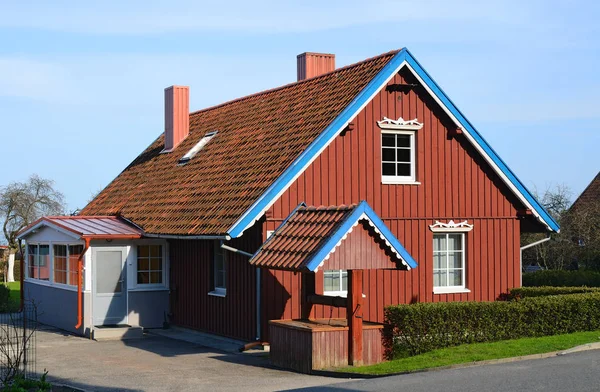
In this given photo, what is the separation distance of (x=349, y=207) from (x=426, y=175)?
5688mm

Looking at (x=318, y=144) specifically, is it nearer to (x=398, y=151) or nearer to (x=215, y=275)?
(x=398, y=151)

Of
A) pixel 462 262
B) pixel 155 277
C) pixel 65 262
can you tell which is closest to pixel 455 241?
pixel 462 262

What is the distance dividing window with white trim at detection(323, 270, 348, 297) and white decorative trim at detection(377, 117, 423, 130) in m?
3.61

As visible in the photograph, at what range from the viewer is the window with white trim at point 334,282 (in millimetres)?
21031

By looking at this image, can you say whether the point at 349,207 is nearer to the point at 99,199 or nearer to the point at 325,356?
the point at 325,356

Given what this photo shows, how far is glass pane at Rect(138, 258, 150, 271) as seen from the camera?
81.1 ft

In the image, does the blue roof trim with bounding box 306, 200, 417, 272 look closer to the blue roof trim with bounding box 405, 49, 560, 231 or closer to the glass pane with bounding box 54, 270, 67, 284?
the blue roof trim with bounding box 405, 49, 560, 231

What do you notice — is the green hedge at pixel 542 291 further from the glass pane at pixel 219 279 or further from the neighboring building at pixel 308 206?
the glass pane at pixel 219 279

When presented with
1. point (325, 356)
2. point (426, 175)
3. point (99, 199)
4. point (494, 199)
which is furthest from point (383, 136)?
point (99, 199)

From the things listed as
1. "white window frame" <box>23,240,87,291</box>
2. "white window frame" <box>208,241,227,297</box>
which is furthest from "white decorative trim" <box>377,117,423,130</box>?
"white window frame" <box>23,240,87,291</box>

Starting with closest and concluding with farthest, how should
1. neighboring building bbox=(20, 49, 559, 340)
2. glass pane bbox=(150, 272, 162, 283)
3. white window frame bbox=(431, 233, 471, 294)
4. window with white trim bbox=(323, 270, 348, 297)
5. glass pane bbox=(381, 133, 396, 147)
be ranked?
neighboring building bbox=(20, 49, 559, 340) → window with white trim bbox=(323, 270, 348, 297) → glass pane bbox=(381, 133, 396, 147) → white window frame bbox=(431, 233, 471, 294) → glass pane bbox=(150, 272, 162, 283)

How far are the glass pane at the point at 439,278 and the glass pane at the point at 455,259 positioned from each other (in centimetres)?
33

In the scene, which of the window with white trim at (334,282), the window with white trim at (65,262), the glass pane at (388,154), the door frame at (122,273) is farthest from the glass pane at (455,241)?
the window with white trim at (65,262)

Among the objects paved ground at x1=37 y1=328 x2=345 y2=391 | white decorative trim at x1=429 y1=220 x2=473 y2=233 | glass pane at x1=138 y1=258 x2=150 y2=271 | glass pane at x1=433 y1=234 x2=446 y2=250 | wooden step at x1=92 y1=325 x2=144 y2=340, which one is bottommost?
paved ground at x1=37 y1=328 x2=345 y2=391
